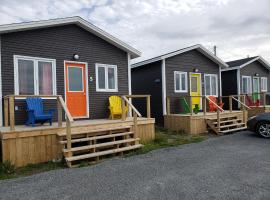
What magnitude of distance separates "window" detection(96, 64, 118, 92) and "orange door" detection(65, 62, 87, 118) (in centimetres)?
54

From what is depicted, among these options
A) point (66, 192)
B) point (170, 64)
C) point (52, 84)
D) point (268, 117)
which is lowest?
point (66, 192)

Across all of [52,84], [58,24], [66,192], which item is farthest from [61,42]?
[66,192]

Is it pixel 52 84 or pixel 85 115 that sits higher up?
pixel 52 84

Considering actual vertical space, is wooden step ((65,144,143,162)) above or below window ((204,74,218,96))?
below

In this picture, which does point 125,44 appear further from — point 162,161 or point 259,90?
point 259,90

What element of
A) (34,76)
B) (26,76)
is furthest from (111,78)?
(26,76)

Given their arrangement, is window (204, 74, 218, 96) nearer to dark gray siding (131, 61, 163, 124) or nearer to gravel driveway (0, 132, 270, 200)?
dark gray siding (131, 61, 163, 124)

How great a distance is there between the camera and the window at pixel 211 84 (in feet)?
42.4

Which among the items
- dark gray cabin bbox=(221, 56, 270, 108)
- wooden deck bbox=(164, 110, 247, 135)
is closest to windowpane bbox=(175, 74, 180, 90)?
wooden deck bbox=(164, 110, 247, 135)

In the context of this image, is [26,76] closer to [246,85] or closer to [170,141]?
[170,141]

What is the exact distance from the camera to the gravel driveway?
3826mm

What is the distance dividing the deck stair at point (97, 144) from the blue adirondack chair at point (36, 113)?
3.06ft

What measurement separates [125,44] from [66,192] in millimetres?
6275

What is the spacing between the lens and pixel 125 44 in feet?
30.0
